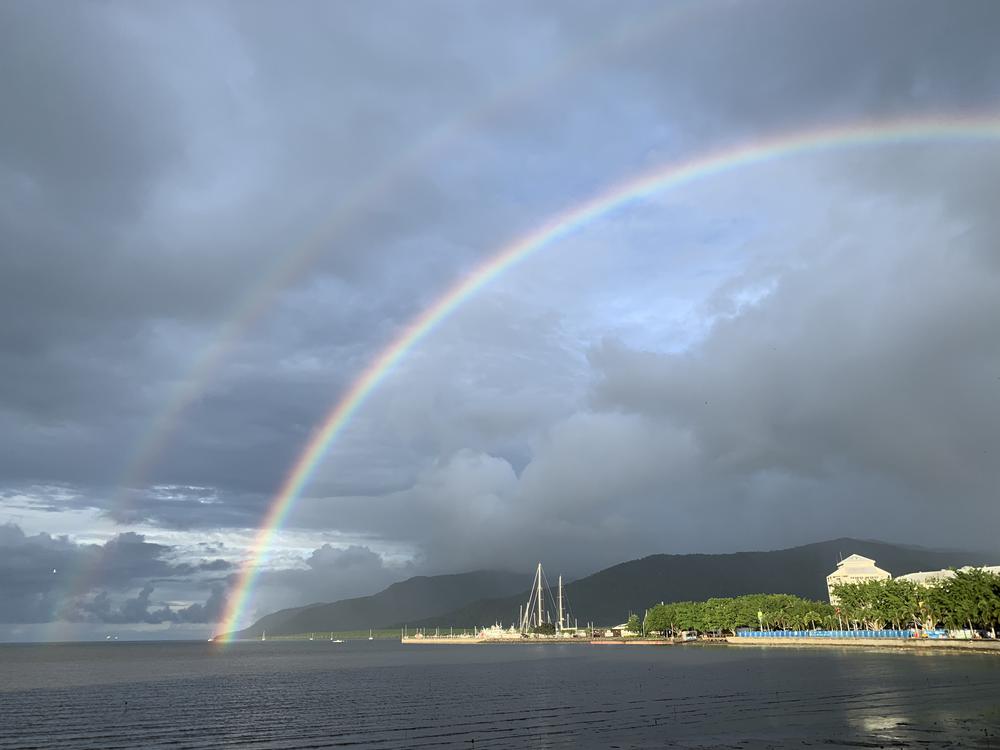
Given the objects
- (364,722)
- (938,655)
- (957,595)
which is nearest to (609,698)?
(364,722)

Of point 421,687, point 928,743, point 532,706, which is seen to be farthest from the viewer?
point 421,687

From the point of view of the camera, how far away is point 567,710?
9550 cm

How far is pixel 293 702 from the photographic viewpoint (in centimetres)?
12056

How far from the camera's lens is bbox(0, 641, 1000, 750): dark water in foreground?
68938 mm

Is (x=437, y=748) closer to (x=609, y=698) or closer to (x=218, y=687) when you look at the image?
(x=609, y=698)

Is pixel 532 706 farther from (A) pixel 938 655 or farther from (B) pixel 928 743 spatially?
(A) pixel 938 655

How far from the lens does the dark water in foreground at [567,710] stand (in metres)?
68.9

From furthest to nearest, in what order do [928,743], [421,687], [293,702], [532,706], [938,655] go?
[938,655] → [421,687] → [293,702] → [532,706] → [928,743]

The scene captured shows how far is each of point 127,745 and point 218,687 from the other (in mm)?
88177

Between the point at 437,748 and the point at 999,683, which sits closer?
the point at 437,748

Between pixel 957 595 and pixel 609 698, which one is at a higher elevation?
pixel 957 595

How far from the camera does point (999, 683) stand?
9544cm

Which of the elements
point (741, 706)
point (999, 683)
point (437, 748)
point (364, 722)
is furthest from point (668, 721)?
point (999, 683)

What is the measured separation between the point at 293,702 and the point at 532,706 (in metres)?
41.1
